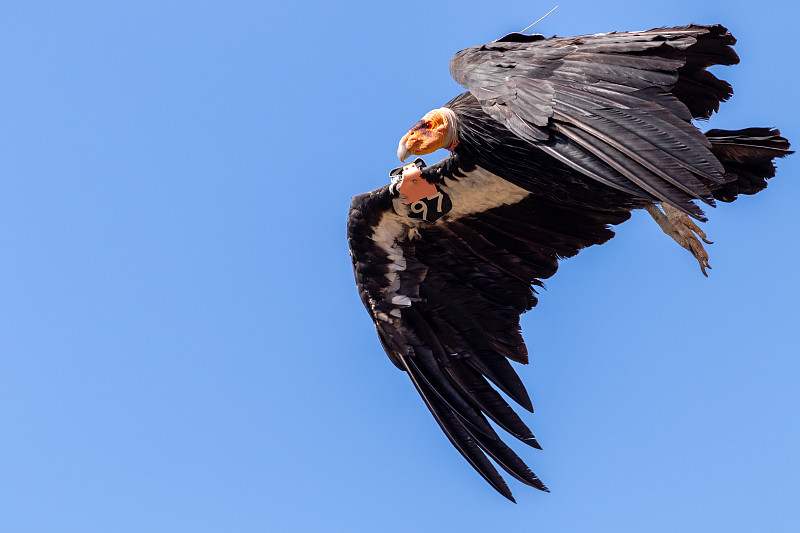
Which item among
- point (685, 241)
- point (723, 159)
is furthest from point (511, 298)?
point (723, 159)

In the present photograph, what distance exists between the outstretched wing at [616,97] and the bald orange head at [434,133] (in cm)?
58

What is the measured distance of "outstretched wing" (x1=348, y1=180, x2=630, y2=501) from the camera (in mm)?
10297

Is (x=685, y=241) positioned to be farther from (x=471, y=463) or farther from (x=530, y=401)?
(x=471, y=463)

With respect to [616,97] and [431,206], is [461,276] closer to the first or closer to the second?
[431,206]

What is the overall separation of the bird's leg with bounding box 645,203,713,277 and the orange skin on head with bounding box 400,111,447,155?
7.22 ft

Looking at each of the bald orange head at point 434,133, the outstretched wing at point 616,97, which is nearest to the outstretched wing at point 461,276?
the bald orange head at point 434,133

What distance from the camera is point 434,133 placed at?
364 inches

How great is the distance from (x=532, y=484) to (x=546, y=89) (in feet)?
10.7

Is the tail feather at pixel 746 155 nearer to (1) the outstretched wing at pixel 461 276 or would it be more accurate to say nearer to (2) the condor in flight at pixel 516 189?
(2) the condor in flight at pixel 516 189

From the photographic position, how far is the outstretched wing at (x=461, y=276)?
10297 mm

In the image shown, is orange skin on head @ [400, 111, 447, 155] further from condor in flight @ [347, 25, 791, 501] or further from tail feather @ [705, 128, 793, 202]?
tail feather @ [705, 128, 793, 202]

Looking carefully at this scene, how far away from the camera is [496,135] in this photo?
8.95 metres

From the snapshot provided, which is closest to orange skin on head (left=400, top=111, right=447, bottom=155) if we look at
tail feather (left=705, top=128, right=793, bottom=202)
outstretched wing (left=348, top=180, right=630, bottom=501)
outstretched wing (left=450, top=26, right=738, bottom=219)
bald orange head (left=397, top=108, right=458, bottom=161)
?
bald orange head (left=397, top=108, right=458, bottom=161)

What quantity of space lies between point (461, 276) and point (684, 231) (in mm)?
Answer: 2022
